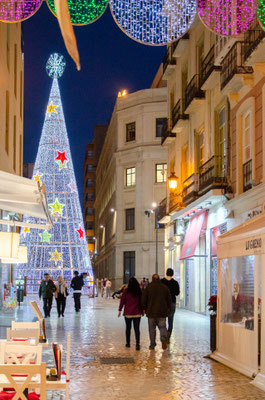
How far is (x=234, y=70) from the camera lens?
21.1 m

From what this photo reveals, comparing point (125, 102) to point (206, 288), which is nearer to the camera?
point (206, 288)

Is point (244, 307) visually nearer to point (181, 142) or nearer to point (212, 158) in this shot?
point (212, 158)

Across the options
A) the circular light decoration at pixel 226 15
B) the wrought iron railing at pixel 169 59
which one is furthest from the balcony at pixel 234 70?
the circular light decoration at pixel 226 15

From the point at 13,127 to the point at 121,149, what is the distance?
86.8ft

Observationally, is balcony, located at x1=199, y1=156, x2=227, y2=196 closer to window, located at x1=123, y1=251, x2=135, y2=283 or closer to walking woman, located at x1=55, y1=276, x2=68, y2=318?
walking woman, located at x1=55, y1=276, x2=68, y2=318

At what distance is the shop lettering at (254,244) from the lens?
36.6 feet

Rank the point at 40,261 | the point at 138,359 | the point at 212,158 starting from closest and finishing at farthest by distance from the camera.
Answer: the point at 138,359 → the point at 212,158 → the point at 40,261

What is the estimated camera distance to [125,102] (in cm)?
5866

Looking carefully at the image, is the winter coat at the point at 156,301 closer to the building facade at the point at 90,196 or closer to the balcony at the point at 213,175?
the balcony at the point at 213,175

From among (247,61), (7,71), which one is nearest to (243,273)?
(247,61)

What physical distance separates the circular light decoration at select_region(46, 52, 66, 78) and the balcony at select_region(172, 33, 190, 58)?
49.7 ft

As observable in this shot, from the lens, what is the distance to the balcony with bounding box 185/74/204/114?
94.4 ft

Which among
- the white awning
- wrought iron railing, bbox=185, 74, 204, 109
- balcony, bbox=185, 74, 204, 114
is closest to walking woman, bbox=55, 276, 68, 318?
balcony, bbox=185, 74, 204, 114

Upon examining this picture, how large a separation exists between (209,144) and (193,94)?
122 inches
